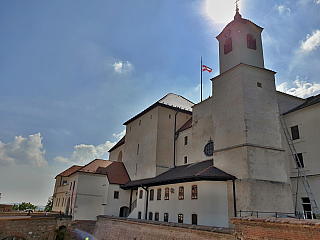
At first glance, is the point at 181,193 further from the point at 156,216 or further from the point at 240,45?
the point at 240,45

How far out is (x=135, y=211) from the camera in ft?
86.2

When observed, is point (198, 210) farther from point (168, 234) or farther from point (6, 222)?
point (6, 222)

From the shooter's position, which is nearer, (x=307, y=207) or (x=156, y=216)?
(x=307, y=207)

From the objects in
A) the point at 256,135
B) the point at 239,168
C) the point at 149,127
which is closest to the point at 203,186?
the point at 239,168

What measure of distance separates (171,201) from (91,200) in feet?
38.9

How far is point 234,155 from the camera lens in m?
17.9

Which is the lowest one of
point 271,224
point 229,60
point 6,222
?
point 6,222

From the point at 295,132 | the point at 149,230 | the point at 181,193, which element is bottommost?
the point at 149,230

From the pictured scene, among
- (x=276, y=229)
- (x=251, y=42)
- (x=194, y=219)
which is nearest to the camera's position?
(x=276, y=229)

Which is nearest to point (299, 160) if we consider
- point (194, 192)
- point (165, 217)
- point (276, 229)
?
point (194, 192)

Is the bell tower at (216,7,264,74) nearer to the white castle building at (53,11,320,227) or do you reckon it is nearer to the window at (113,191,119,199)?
the white castle building at (53,11,320,227)

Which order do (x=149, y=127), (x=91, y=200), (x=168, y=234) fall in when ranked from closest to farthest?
(x=168, y=234) < (x=91, y=200) < (x=149, y=127)

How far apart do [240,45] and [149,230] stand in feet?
55.4

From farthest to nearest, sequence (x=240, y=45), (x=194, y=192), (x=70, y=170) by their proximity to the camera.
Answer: (x=70, y=170)
(x=240, y=45)
(x=194, y=192)
